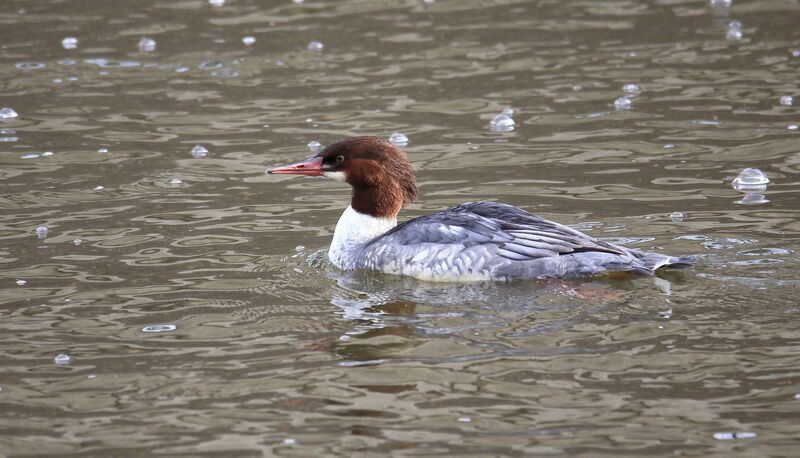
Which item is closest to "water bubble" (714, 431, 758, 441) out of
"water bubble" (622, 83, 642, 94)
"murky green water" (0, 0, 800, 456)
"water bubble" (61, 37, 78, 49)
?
"murky green water" (0, 0, 800, 456)

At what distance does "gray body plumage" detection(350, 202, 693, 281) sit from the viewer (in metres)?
6.77

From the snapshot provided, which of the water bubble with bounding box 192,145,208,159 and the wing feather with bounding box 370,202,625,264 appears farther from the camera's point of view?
the water bubble with bounding box 192,145,208,159

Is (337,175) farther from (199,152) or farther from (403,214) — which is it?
(199,152)

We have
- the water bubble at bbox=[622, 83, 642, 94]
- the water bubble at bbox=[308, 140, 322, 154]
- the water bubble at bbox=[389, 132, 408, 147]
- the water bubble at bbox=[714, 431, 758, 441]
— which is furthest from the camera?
the water bubble at bbox=[622, 83, 642, 94]

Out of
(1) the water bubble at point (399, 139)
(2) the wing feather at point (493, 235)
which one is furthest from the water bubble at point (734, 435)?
(1) the water bubble at point (399, 139)

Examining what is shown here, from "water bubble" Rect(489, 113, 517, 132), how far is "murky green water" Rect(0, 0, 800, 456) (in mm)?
136

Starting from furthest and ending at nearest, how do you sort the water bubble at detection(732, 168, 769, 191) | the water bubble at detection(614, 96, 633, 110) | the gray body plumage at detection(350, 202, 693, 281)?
the water bubble at detection(614, 96, 633, 110) → the water bubble at detection(732, 168, 769, 191) → the gray body plumage at detection(350, 202, 693, 281)

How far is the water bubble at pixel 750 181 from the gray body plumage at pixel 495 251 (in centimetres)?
201

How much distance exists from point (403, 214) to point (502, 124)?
1.96 m

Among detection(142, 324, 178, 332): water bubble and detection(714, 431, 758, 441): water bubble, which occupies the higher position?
detection(142, 324, 178, 332): water bubble

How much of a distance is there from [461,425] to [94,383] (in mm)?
1920

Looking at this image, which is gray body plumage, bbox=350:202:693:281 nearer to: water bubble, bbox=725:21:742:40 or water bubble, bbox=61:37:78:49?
water bubble, bbox=725:21:742:40

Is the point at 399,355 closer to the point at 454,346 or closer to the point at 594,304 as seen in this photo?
the point at 454,346

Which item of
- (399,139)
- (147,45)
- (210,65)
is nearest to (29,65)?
(147,45)
